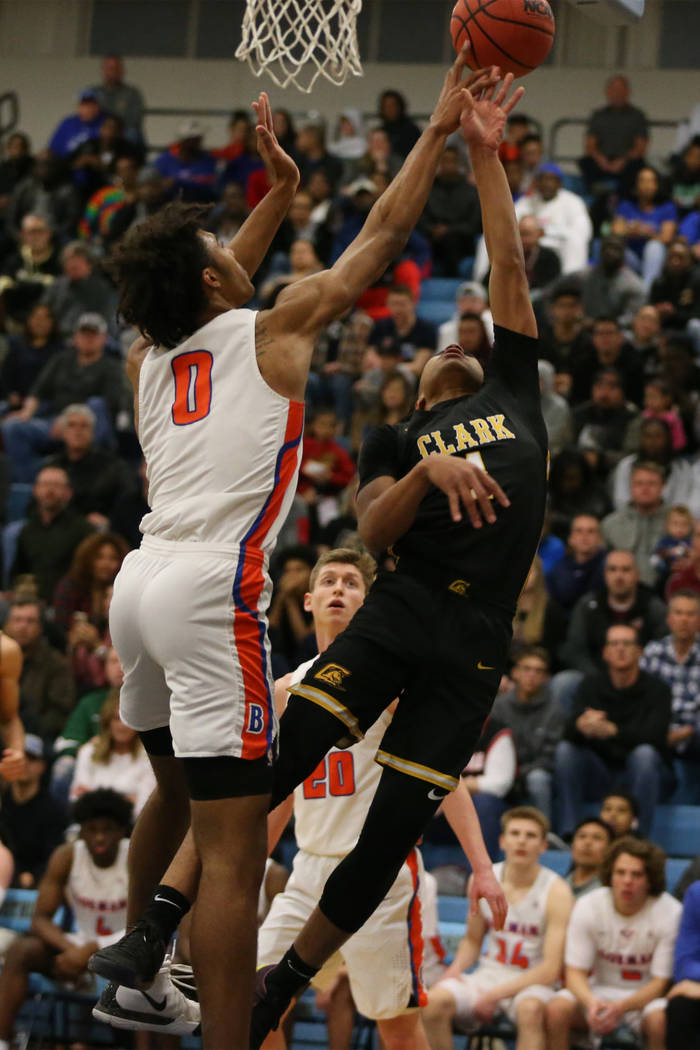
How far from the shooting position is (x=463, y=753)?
16.4 feet

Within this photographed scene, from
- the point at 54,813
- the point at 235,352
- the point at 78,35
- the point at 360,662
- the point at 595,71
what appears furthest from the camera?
the point at 78,35

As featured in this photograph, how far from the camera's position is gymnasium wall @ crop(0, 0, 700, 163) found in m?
19.8

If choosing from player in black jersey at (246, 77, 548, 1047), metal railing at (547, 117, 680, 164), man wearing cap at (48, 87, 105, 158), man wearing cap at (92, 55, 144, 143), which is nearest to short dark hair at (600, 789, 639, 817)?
player in black jersey at (246, 77, 548, 1047)

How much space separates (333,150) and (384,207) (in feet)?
44.5

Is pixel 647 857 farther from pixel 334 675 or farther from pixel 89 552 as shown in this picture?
pixel 89 552

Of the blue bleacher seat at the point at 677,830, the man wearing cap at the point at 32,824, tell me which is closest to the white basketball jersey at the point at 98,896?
the man wearing cap at the point at 32,824

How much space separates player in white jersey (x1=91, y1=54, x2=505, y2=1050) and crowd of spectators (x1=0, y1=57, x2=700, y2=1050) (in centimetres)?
408

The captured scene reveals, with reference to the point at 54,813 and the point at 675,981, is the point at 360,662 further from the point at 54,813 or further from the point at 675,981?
the point at 54,813

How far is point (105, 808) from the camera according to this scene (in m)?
9.13

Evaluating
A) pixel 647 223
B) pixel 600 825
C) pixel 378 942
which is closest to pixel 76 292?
pixel 647 223

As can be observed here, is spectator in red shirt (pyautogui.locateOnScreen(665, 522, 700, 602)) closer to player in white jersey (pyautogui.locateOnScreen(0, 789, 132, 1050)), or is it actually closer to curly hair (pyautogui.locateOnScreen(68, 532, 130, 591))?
curly hair (pyautogui.locateOnScreen(68, 532, 130, 591))

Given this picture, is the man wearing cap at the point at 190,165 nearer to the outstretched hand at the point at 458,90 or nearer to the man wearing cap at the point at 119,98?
the man wearing cap at the point at 119,98

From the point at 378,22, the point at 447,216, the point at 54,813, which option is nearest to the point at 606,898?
the point at 54,813

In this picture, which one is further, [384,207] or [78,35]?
[78,35]
